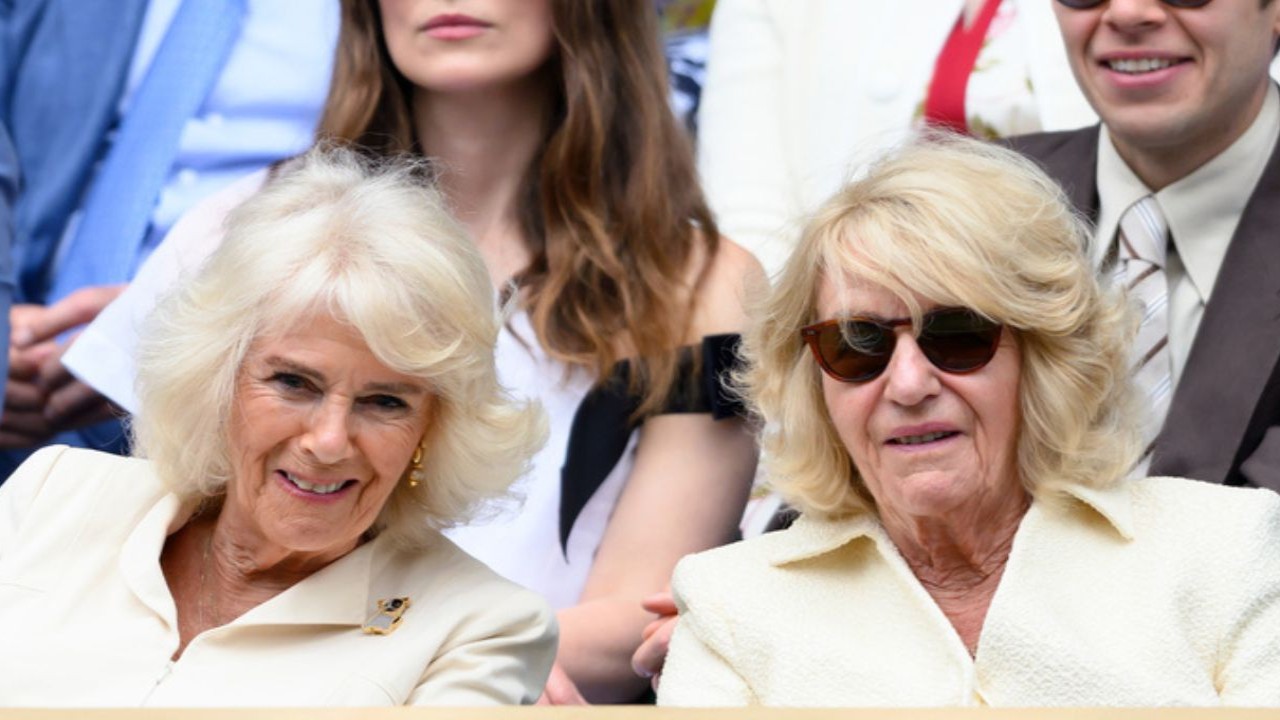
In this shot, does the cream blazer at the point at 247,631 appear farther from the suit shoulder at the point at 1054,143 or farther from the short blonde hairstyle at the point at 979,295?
the suit shoulder at the point at 1054,143

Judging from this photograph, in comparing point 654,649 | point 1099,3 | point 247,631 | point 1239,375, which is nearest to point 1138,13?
point 1099,3

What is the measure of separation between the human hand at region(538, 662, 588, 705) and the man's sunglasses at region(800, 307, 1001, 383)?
0.75 metres

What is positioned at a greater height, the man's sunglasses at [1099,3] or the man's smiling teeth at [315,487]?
the man's sunglasses at [1099,3]

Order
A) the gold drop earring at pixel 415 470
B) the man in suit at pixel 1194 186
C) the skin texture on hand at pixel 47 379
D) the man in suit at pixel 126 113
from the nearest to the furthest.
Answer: the gold drop earring at pixel 415 470 < the man in suit at pixel 1194 186 < the skin texture on hand at pixel 47 379 < the man in suit at pixel 126 113

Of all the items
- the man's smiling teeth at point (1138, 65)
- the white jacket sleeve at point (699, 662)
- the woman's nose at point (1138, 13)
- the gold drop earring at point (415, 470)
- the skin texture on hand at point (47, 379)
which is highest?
the woman's nose at point (1138, 13)

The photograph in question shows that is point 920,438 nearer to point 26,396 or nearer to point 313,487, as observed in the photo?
point 313,487

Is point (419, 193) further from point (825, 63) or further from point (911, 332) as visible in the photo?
point (825, 63)

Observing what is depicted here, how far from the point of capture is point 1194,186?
326 centimetres

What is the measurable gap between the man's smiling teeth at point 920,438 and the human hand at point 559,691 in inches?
28.4

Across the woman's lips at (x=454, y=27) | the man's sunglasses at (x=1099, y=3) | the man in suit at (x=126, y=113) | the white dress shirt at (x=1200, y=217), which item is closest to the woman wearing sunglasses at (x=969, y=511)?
the white dress shirt at (x=1200, y=217)

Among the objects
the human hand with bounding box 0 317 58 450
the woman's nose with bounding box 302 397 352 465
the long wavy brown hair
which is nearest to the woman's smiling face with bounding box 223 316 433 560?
the woman's nose with bounding box 302 397 352 465

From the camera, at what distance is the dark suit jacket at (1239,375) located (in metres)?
3.03

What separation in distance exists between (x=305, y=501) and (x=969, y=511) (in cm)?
84

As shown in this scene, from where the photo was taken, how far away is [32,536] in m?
2.81
